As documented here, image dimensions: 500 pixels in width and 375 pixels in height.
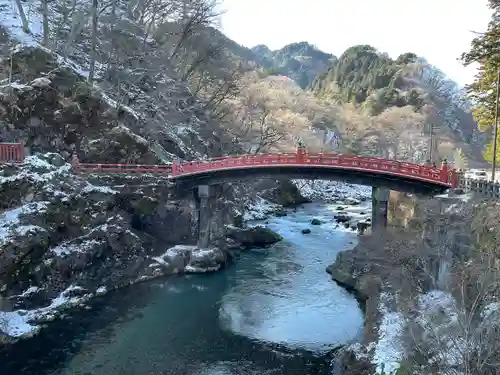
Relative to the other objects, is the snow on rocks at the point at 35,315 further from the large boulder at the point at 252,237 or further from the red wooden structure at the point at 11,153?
the large boulder at the point at 252,237

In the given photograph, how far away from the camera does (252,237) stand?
146ft

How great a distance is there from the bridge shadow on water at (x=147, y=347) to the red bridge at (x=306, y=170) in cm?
1087

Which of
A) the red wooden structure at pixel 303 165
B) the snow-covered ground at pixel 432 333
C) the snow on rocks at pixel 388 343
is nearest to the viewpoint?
the snow-covered ground at pixel 432 333

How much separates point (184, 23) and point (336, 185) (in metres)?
41.6

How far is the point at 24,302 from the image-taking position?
87.2ft

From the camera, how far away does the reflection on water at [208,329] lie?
21.8 m

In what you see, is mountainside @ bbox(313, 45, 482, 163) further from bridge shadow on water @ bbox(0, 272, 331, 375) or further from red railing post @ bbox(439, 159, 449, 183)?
bridge shadow on water @ bbox(0, 272, 331, 375)

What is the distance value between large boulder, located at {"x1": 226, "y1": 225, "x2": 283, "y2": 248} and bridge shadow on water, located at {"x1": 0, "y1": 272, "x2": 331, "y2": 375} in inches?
567

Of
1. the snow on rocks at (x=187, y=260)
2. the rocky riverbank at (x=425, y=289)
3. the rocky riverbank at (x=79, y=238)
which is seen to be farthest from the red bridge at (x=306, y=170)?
the snow on rocks at (x=187, y=260)

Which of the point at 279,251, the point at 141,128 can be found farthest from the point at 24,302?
the point at 279,251

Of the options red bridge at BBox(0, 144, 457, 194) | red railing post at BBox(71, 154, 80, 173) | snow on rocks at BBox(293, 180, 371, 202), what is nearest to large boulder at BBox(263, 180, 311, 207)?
snow on rocks at BBox(293, 180, 371, 202)

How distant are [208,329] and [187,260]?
11098mm

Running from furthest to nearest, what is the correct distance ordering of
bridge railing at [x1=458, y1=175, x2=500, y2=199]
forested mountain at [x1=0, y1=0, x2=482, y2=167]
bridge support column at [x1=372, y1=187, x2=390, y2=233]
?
1. forested mountain at [x1=0, y1=0, x2=482, y2=167]
2. bridge support column at [x1=372, y1=187, x2=390, y2=233]
3. bridge railing at [x1=458, y1=175, x2=500, y2=199]

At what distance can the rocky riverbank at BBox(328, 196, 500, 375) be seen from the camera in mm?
15453
